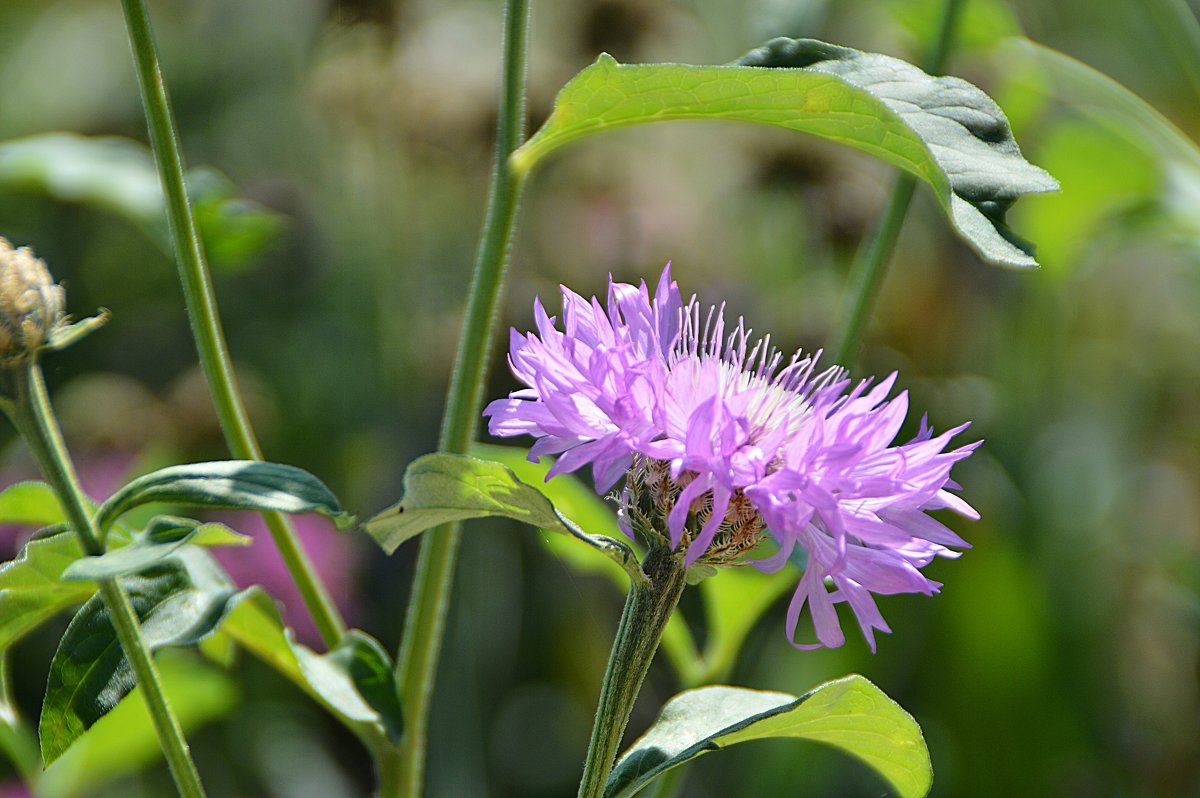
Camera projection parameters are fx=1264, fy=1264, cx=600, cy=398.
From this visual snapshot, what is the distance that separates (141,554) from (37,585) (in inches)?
3.8

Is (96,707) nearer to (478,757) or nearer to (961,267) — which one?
(478,757)

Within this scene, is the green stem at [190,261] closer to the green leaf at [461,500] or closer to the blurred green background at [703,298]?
the green leaf at [461,500]

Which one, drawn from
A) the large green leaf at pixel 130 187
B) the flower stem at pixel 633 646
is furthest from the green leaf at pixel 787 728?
the large green leaf at pixel 130 187

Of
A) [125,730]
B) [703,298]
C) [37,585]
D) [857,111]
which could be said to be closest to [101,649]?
[37,585]

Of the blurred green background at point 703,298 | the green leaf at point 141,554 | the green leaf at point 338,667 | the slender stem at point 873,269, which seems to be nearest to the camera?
the green leaf at point 141,554

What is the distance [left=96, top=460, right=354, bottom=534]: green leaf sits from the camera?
1.26ft

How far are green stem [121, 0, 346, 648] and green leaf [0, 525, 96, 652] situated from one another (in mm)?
69

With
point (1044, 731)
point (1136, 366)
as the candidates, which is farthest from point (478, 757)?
point (1136, 366)

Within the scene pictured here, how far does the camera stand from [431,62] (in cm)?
181

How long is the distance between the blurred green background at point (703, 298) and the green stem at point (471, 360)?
14.9 inches

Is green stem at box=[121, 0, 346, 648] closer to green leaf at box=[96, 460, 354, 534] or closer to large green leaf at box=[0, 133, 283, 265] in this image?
green leaf at box=[96, 460, 354, 534]

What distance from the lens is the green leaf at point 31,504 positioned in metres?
0.48

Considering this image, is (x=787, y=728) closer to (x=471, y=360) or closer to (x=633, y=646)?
(x=633, y=646)

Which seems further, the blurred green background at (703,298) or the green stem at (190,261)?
the blurred green background at (703,298)
